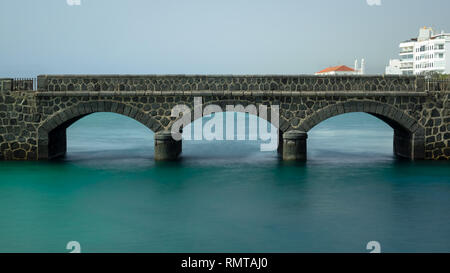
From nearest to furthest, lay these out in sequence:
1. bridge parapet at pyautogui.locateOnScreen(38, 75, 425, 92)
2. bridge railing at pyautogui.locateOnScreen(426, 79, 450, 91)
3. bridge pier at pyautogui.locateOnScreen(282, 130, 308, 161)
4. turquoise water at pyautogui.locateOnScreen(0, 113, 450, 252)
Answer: turquoise water at pyautogui.locateOnScreen(0, 113, 450, 252)
bridge parapet at pyautogui.locateOnScreen(38, 75, 425, 92)
bridge pier at pyautogui.locateOnScreen(282, 130, 308, 161)
bridge railing at pyautogui.locateOnScreen(426, 79, 450, 91)

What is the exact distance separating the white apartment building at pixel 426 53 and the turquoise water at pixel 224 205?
6389cm

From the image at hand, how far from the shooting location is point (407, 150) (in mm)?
20828

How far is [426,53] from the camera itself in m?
87.2

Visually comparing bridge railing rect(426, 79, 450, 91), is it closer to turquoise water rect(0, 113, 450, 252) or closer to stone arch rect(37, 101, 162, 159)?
turquoise water rect(0, 113, 450, 252)

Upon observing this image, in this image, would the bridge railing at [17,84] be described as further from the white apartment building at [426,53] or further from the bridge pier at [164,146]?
the white apartment building at [426,53]

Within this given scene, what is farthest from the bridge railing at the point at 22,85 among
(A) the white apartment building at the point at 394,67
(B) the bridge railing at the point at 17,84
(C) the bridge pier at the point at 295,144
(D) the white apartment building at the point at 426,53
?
(A) the white apartment building at the point at 394,67

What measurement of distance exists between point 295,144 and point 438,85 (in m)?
5.33

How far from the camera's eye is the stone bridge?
19484 millimetres

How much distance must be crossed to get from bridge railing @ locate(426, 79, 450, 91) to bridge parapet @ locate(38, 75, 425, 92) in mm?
309

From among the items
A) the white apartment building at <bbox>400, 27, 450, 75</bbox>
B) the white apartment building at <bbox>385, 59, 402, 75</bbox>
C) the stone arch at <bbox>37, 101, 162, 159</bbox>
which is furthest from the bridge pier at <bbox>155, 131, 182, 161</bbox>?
the white apartment building at <bbox>385, 59, 402, 75</bbox>

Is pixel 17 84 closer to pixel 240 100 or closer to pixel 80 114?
pixel 80 114

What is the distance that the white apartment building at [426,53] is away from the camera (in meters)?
→ 82.8

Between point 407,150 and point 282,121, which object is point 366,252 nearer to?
point 282,121

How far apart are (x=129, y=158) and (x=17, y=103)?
16.4 feet
